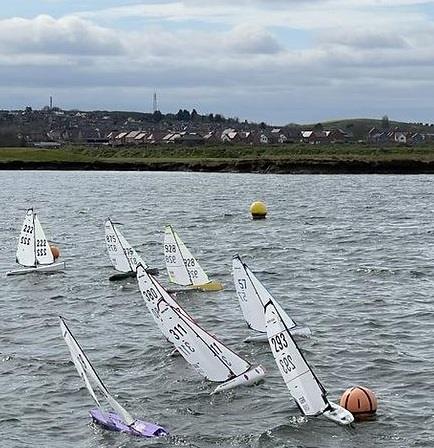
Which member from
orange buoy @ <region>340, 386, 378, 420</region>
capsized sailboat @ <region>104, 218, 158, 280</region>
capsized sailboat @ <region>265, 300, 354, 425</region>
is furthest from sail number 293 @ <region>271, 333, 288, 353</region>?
capsized sailboat @ <region>104, 218, 158, 280</region>

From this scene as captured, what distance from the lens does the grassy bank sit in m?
135

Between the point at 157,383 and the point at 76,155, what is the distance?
500 feet

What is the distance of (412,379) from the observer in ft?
79.6

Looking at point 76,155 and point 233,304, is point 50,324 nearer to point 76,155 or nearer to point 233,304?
point 233,304

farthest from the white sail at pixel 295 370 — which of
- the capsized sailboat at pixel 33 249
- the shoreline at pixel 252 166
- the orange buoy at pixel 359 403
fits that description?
the shoreline at pixel 252 166

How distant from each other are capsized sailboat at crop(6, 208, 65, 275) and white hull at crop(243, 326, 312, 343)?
692 inches

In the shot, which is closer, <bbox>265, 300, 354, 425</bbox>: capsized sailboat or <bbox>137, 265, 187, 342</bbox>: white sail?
<bbox>265, 300, 354, 425</bbox>: capsized sailboat

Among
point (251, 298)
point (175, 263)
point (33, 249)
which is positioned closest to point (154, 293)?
point (251, 298)

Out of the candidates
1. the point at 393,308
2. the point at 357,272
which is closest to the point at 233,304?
the point at 393,308

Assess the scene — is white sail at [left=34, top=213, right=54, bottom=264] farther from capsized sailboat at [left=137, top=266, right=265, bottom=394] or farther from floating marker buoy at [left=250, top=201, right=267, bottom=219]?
floating marker buoy at [left=250, top=201, right=267, bottom=219]

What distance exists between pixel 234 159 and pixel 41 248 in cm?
10717

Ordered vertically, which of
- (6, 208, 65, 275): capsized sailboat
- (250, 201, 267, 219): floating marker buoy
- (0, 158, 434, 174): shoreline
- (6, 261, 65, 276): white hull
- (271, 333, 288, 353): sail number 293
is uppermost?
(271, 333, 288, 353): sail number 293

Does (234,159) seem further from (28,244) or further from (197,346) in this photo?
(197,346)

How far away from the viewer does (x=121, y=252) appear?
4197 cm
